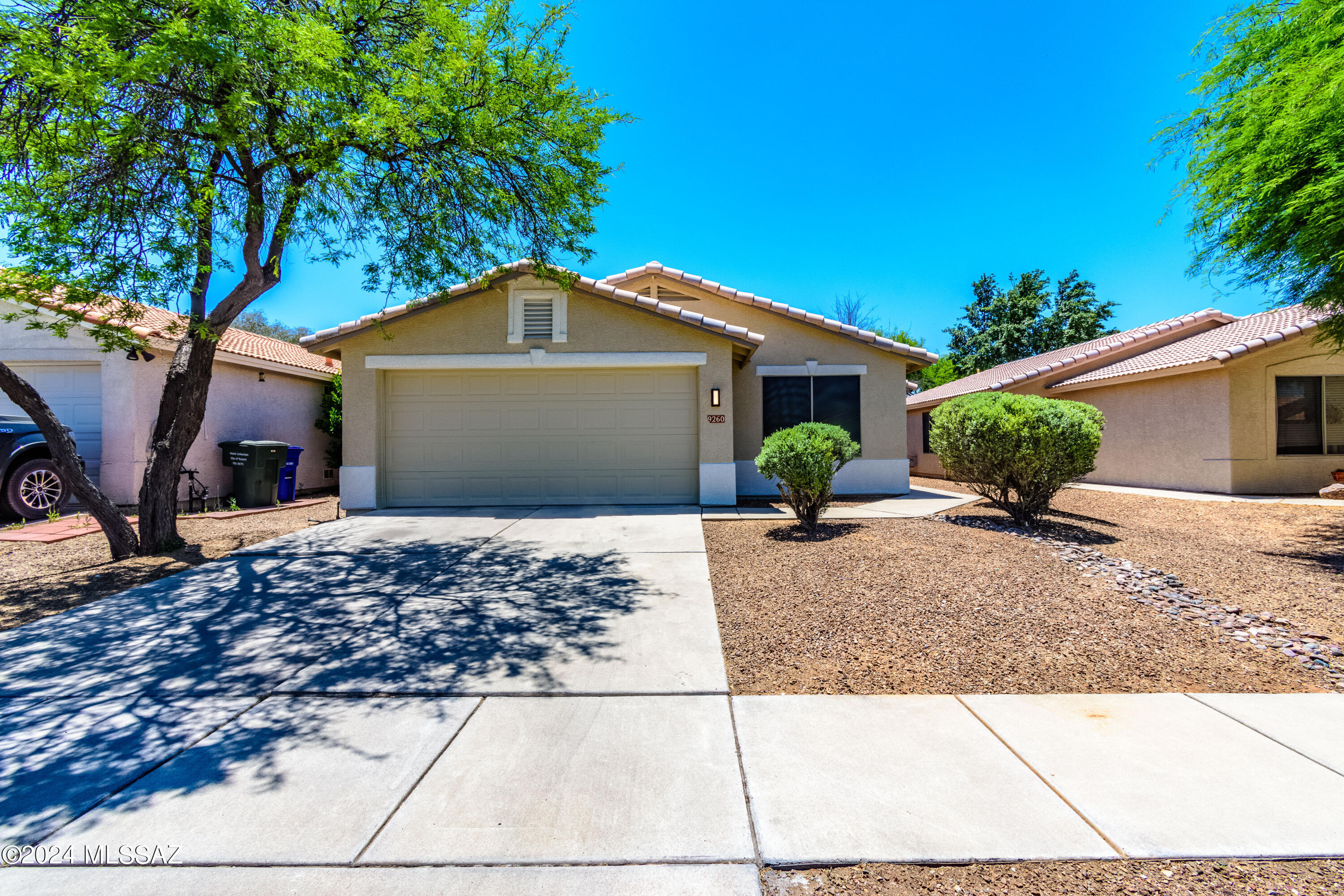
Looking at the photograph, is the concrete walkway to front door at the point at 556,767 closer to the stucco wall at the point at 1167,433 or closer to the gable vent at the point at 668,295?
the gable vent at the point at 668,295

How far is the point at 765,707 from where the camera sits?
10.4 ft

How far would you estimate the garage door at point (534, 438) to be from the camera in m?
10.1

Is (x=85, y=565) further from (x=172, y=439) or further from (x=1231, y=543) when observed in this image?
(x=1231, y=543)

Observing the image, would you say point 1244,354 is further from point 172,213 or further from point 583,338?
point 172,213

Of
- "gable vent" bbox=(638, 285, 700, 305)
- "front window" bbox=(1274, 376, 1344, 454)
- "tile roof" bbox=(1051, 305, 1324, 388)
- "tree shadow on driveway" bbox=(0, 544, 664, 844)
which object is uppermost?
"gable vent" bbox=(638, 285, 700, 305)

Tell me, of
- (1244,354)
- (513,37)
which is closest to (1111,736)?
(513,37)

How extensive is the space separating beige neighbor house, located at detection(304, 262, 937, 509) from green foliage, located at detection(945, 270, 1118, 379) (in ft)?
90.2

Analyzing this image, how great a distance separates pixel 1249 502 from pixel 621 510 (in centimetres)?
1102

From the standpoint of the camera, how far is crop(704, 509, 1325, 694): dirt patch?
11.4 feet

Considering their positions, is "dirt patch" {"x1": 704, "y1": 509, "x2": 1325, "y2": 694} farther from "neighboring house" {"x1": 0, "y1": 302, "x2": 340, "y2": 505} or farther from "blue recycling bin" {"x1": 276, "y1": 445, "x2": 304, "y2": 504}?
"blue recycling bin" {"x1": 276, "y1": 445, "x2": 304, "y2": 504}

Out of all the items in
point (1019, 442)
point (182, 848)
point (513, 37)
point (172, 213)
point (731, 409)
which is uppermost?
point (513, 37)

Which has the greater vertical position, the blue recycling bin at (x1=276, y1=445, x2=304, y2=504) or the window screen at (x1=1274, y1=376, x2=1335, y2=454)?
the window screen at (x1=1274, y1=376, x2=1335, y2=454)

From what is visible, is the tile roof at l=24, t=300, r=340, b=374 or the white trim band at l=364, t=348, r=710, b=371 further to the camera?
the white trim band at l=364, t=348, r=710, b=371

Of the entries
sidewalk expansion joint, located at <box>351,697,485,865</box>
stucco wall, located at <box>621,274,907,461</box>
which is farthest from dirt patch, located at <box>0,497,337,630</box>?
stucco wall, located at <box>621,274,907,461</box>
